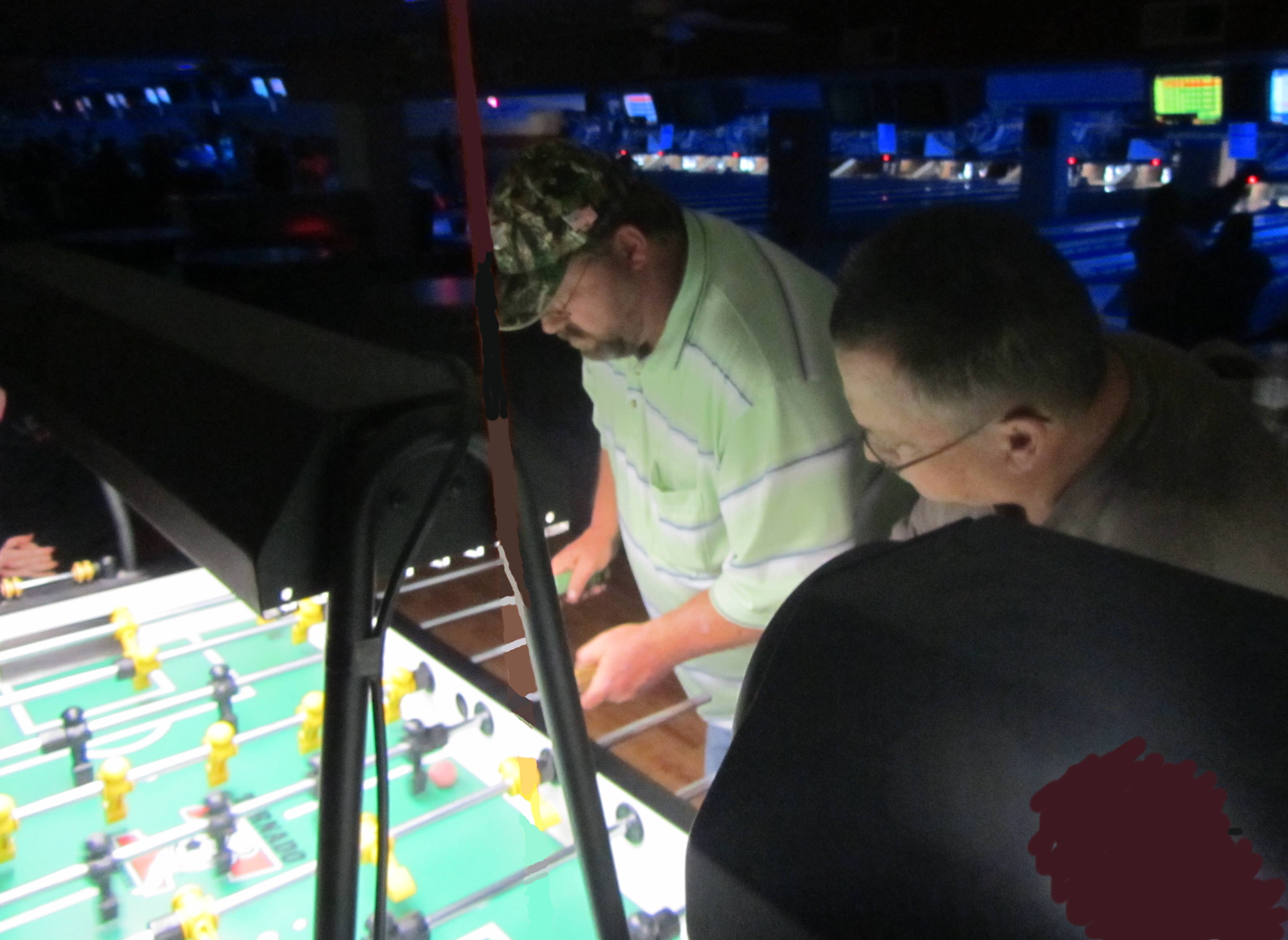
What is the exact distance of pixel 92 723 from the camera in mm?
1317

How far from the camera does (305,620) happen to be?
4.92 feet

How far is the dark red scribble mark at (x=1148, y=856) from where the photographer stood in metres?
0.25

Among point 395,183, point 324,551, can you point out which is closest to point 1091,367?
point 324,551

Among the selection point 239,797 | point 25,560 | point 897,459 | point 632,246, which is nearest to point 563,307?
point 632,246

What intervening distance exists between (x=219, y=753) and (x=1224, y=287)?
1.17 metres

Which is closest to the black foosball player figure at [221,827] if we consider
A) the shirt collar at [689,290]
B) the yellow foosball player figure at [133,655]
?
the yellow foosball player figure at [133,655]

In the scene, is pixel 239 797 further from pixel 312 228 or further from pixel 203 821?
pixel 312 228

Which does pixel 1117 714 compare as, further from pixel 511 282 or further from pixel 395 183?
pixel 395 183

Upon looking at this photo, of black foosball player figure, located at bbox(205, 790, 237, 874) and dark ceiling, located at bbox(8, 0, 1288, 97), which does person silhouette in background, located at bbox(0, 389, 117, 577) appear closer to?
black foosball player figure, located at bbox(205, 790, 237, 874)

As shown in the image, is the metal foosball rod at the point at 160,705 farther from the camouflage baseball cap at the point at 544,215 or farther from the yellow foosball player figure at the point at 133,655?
the camouflage baseball cap at the point at 544,215

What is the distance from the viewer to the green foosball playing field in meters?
1.02

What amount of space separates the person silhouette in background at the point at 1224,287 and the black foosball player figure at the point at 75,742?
126 cm

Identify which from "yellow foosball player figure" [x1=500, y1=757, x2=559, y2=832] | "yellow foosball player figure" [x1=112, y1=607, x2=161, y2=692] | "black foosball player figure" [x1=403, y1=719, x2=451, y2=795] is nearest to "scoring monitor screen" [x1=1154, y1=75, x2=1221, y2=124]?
"yellow foosball player figure" [x1=500, y1=757, x2=559, y2=832]

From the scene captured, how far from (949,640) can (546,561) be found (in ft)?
1.05
